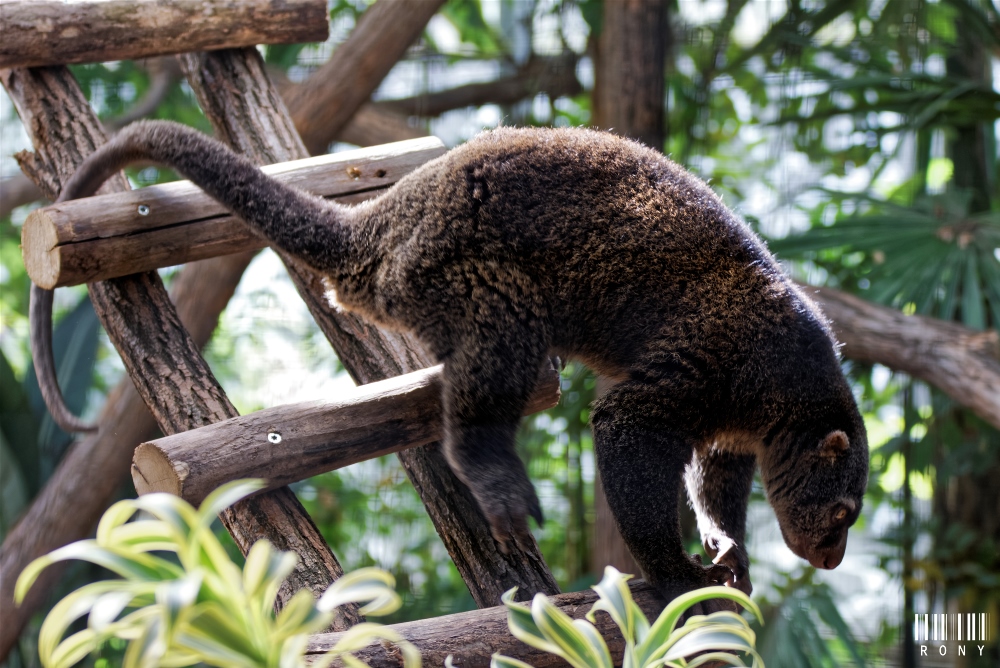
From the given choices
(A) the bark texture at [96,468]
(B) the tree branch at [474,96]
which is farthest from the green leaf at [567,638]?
(B) the tree branch at [474,96]

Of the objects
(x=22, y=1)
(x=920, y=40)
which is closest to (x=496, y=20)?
(x=920, y=40)

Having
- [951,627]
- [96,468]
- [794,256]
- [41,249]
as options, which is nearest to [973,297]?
[794,256]

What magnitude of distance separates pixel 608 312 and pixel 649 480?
0.41 m

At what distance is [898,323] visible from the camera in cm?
363

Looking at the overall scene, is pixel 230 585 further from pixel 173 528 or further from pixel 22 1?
pixel 22 1

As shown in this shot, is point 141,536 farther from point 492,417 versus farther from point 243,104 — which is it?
point 243,104

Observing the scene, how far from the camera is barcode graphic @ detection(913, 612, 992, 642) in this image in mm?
4293

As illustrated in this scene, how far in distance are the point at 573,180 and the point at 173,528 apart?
1.38m

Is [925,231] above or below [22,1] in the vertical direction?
below

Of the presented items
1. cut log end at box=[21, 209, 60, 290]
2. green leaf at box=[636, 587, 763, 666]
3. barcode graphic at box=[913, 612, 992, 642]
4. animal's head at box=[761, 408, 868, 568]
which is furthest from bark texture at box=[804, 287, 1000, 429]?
cut log end at box=[21, 209, 60, 290]

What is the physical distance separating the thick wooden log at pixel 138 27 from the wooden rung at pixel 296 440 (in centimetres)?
137

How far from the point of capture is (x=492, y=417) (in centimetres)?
208

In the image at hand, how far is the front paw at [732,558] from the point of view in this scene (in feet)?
7.18

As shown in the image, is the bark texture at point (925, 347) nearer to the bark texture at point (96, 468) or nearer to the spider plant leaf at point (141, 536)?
the bark texture at point (96, 468)
